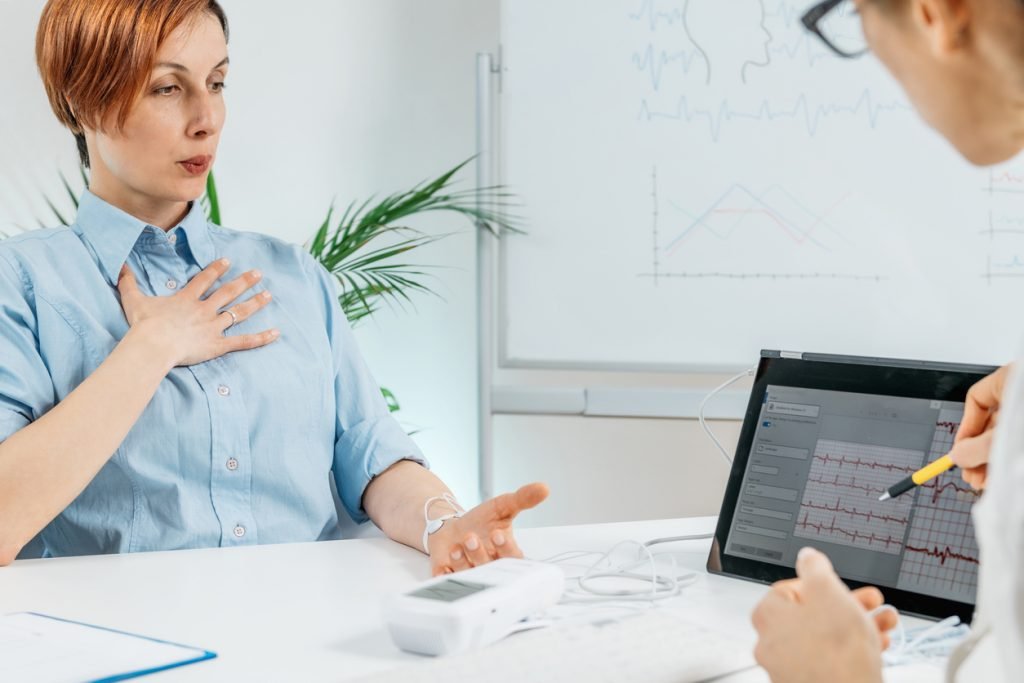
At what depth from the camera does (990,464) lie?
0.58m

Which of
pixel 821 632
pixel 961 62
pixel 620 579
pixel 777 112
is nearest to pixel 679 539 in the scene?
pixel 620 579

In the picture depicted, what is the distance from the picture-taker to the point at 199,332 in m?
1.27

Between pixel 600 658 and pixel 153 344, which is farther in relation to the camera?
pixel 153 344

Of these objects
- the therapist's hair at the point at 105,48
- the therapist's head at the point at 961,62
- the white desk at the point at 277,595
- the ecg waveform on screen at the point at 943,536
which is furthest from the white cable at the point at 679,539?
the therapist's hair at the point at 105,48

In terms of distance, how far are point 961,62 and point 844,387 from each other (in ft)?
1.84

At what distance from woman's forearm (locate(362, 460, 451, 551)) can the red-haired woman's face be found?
0.44 m

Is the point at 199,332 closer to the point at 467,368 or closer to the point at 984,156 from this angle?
the point at 984,156

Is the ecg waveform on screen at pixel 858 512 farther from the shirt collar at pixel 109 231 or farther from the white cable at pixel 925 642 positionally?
the shirt collar at pixel 109 231

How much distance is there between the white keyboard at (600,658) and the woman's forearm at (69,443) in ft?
1.79

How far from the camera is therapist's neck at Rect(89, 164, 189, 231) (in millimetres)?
1354

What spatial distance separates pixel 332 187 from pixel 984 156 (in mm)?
2015

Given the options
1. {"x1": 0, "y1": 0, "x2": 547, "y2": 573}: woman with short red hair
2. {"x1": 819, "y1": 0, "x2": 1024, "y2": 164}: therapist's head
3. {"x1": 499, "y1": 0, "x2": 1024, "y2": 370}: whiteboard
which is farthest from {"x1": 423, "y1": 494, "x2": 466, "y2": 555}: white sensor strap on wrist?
{"x1": 499, "y1": 0, "x2": 1024, "y2": 370}: whiteboard

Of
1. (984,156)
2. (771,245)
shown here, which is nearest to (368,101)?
(771,245)

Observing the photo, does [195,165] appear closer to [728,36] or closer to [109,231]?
[109,231]
